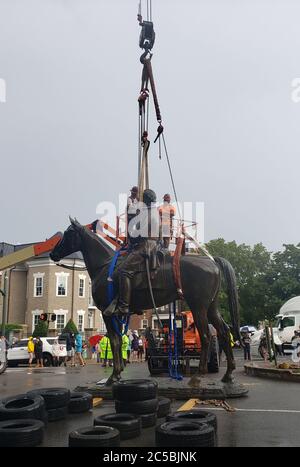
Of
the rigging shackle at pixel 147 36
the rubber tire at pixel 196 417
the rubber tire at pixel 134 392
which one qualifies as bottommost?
the rubber tire at pixel 196 417

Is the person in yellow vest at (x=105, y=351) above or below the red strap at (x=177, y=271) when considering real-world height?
below

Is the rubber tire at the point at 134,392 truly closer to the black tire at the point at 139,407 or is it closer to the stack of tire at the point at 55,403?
the black tire at the point at 139,407

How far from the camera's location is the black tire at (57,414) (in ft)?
23.3

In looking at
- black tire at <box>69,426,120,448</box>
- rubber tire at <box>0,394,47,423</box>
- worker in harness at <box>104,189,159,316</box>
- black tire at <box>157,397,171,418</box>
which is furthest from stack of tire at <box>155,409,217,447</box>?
worker in harness at <box>104,189,159,316</box>

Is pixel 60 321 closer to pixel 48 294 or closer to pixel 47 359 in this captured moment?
pixel 48 294

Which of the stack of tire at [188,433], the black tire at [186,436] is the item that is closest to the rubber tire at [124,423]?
the stack of tire at [188,433]

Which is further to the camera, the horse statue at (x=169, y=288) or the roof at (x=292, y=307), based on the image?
the roof at (x=292, y=307)

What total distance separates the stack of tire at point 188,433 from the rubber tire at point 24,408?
1.88 metres

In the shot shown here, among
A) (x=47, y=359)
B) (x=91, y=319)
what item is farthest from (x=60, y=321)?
(x=47, y=359)

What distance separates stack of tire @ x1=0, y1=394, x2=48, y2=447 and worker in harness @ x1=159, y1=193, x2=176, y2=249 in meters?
4.49

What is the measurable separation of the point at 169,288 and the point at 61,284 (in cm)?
4303

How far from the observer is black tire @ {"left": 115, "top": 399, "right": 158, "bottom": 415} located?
6.89 m

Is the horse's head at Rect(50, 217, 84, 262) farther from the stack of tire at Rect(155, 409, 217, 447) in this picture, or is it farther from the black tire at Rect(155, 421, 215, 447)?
the black tire at Rect(155, 421, 215, 447)
